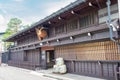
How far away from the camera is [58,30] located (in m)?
21.4

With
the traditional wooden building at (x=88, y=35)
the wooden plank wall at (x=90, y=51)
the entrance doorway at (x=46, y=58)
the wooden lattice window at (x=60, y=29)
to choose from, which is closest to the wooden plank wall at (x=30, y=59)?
the entrance doorway at (x=46, y=58)

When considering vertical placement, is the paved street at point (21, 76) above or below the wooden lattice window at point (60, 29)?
below

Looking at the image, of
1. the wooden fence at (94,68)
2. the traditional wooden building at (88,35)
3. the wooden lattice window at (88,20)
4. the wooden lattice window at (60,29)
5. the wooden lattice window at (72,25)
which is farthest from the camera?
the wooden lattice window at (60,29)

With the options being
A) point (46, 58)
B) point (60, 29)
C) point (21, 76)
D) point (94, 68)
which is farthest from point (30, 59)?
point (94, 68)

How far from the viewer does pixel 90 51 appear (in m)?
16.1

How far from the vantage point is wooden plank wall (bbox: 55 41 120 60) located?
45.1ft

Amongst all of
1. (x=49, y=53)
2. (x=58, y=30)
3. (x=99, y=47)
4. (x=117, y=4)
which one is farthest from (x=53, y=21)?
(x=117, y=4)

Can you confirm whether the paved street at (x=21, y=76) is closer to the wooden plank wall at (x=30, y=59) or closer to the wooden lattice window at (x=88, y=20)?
the wooden plank wall at (x=30, y=59)

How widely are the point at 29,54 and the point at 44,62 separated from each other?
652 centimetres

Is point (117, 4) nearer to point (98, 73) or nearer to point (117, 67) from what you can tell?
point (117, 67)

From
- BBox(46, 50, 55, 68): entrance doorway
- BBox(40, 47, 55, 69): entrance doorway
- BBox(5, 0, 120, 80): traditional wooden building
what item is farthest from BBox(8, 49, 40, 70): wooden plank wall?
BBox(5, 0, 120, 80): traditional wooden building

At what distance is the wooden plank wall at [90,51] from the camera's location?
541 inches

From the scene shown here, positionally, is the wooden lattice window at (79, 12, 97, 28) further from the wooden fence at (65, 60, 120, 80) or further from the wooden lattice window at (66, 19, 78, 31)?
the wooden fence at (65, 60, 120, 80)

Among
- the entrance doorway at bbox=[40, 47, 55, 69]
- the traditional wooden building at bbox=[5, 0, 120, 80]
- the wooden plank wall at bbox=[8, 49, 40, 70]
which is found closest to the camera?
the traditional wooden building at bbox=[5, 0, 120, 80]
